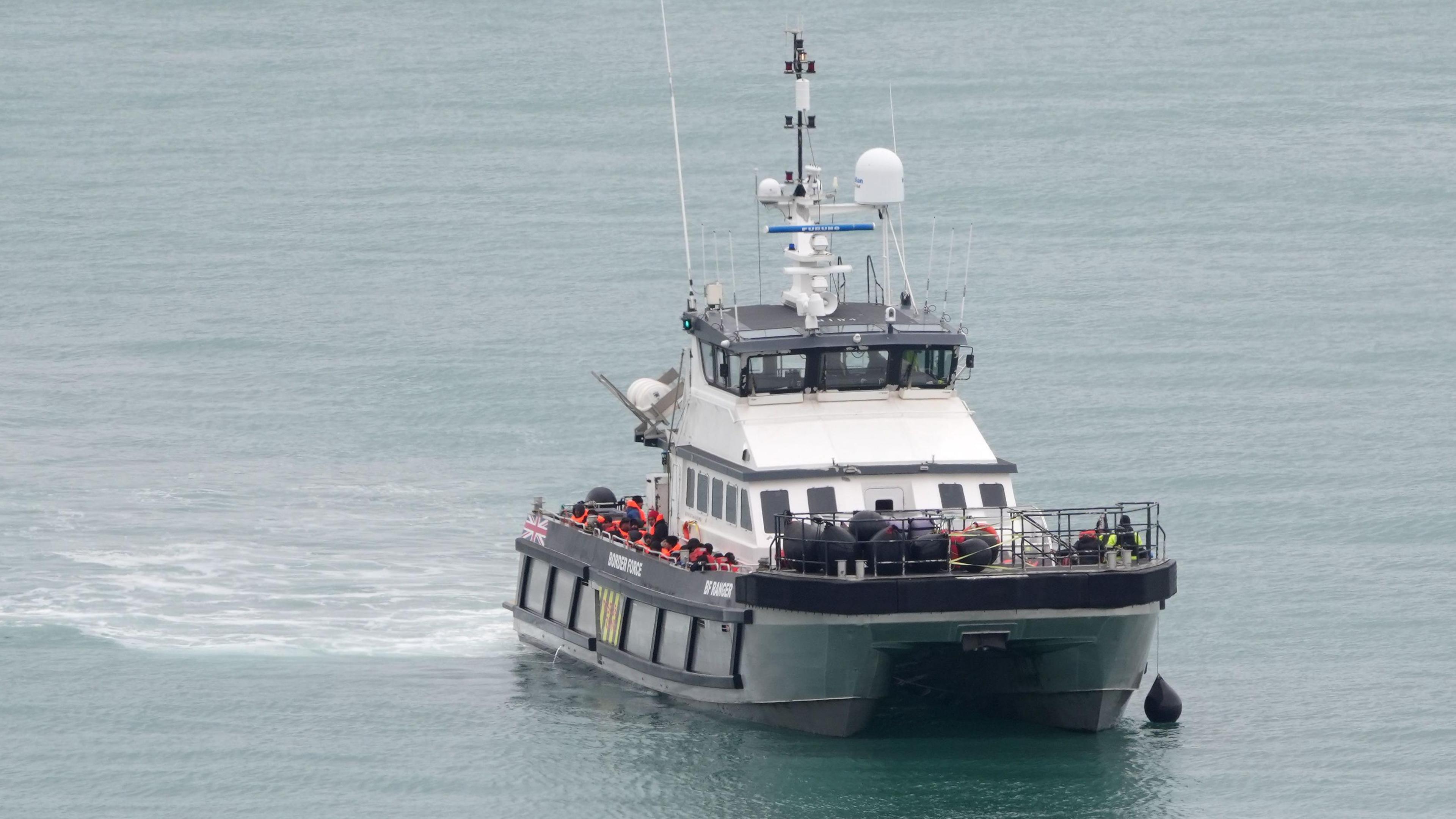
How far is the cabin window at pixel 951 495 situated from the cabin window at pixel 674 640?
3221mm

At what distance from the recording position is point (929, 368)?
3291 centimetres

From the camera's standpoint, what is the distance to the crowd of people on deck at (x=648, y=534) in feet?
103

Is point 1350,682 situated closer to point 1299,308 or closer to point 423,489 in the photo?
point 423,489

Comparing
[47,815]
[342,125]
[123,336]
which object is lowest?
[47,815]

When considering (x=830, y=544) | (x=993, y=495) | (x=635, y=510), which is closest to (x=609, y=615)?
(x=635, y=510)

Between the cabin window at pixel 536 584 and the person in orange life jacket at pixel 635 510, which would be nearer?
the person in orange life jacket at pixel 635 510

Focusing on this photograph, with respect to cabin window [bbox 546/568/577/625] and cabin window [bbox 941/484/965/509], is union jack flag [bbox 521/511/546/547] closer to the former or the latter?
cabin window [bbox 546/568/577/625]

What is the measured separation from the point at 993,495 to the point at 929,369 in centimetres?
215

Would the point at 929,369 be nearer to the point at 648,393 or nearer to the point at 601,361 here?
the point at 648,393

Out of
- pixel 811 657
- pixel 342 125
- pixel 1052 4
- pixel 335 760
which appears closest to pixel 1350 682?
pixel 811 657

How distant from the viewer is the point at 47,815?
2861cm

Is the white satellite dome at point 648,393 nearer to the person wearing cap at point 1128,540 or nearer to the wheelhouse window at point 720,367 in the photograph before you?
the wheelhouse window at point 720,367

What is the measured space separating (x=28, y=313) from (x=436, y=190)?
41.8ft

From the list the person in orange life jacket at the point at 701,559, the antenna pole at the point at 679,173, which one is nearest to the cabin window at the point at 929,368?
the antenna pole at the point at 679,173
